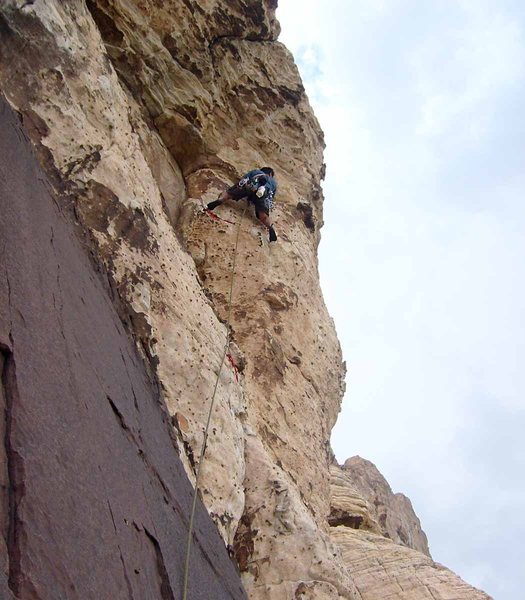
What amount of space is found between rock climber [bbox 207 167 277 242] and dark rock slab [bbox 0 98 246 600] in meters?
5.36

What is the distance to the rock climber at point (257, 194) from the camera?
10391 mm

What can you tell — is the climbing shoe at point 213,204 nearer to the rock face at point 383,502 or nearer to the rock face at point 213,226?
the rock face at point 213,226

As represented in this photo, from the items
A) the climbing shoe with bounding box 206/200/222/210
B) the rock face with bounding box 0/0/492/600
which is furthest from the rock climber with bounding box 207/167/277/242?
the rock face with bounding box 0/0/492/600

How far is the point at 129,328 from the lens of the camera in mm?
5723

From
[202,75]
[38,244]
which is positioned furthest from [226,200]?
[38,244]

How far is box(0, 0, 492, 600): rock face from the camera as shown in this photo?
6160mm

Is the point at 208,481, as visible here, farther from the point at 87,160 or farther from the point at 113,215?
the point at 87,160

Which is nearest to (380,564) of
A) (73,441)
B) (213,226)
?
(213,226)

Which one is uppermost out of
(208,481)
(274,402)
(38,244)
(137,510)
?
(274,402)

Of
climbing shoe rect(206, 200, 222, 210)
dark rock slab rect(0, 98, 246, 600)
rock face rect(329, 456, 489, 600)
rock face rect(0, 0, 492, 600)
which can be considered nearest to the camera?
dark rock slab rect(0, 98, 246, 600)

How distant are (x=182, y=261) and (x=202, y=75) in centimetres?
542

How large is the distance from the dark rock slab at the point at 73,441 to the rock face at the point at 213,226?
2.76 feet

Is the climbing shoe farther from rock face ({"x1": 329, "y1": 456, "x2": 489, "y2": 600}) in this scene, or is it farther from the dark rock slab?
rock face ({"x1": 329, "y1": 456, "x2": 489, "y2": 600})

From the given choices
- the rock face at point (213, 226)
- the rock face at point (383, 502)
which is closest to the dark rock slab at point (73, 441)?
the rock face at point (213, 226)
